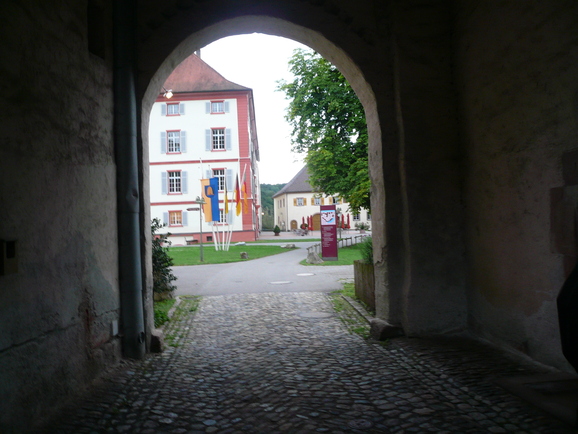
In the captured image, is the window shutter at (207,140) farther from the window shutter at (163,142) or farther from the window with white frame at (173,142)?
the window shutter at (163,142)

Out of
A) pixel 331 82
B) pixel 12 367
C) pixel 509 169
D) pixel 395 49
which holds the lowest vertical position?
pixel 12 367

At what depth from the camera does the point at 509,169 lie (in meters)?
4.49

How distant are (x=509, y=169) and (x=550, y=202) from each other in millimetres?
658

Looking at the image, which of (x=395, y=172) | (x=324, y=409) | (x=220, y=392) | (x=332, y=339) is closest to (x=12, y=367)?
(x=220, y=392)

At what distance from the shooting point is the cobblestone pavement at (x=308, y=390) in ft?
10.5

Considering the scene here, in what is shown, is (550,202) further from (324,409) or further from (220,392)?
(220,392)

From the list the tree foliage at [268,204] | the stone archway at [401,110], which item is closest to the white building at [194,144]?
the stone archway at [401,110]

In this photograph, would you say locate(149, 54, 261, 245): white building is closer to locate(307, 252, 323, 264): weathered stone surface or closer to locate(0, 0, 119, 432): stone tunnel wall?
locate(307, 252, 323, 264): weathered stone surface

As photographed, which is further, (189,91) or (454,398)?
(189,91)

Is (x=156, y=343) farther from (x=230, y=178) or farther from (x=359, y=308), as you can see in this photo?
(x=230, y=178)

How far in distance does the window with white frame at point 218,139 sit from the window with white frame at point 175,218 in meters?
6.00

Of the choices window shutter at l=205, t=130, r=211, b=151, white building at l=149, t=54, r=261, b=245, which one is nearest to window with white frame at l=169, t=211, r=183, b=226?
white building at l=149, t=54, r=261, b=245

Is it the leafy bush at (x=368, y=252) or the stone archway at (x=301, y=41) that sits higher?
the stone archway at (x=301, y=41)

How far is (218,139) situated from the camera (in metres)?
36.6
